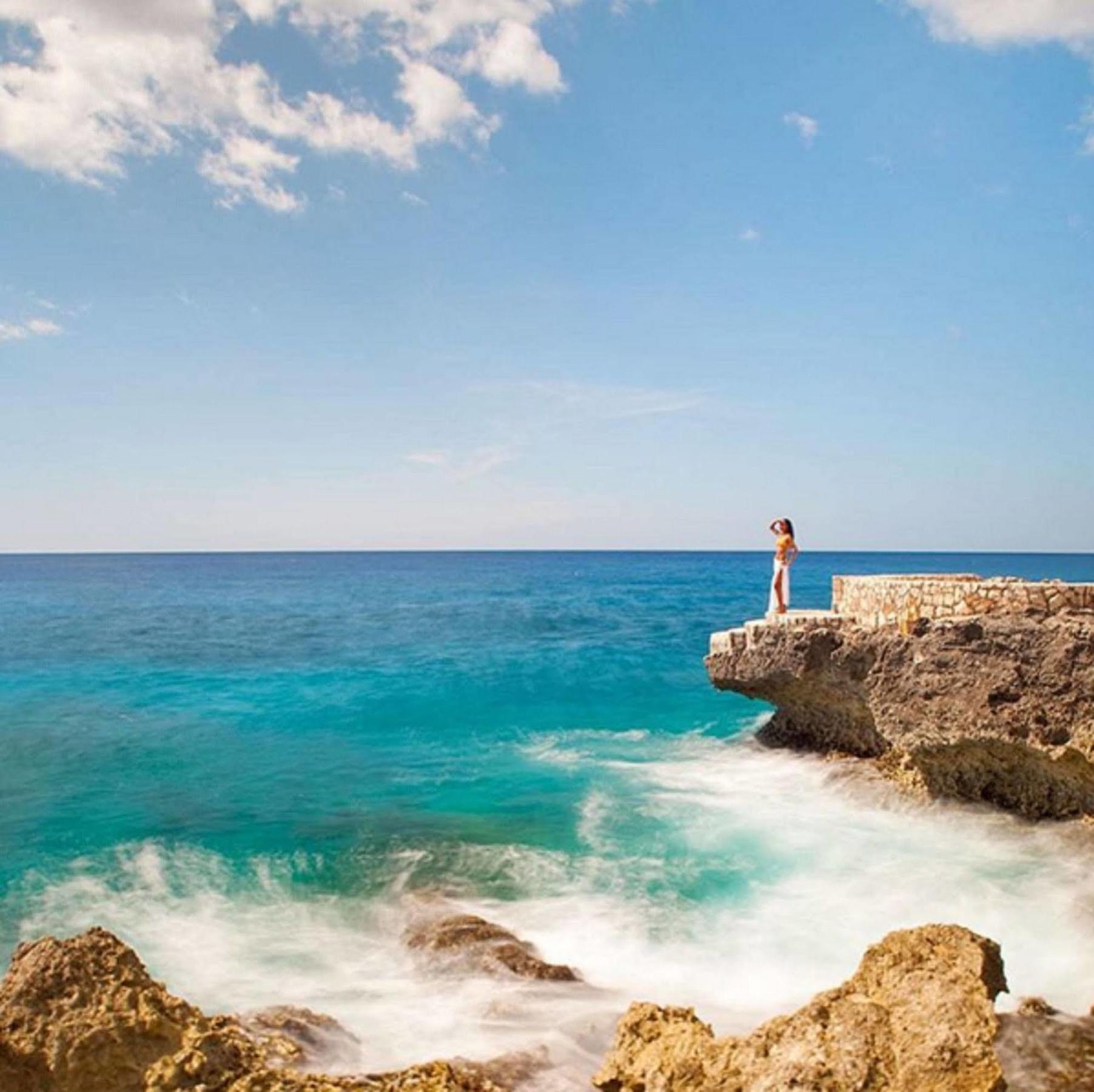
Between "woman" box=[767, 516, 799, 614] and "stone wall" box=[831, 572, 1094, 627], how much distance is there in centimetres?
111

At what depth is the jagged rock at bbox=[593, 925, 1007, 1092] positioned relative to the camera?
14.5 feet

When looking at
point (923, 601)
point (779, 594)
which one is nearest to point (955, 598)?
point (923, 601)

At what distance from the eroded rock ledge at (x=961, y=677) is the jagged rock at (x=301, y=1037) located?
351 inches

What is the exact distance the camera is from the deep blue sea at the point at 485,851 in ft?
26.2

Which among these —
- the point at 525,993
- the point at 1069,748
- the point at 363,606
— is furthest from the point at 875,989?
the point at 363,606

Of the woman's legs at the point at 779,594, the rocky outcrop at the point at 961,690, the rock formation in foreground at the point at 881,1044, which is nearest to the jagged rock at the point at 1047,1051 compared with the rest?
the rock formation in foreground at the point at 881,1044

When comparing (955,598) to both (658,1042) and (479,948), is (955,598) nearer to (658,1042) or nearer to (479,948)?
(479,948)

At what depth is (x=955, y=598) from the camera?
11.9 m

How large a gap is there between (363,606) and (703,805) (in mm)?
48631

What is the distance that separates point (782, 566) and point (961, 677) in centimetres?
369

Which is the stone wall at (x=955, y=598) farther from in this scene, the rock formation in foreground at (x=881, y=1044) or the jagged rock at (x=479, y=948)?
the jagged rock at (x=479, y=948)

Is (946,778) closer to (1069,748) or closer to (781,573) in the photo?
(1069,748)

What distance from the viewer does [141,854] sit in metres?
11.9

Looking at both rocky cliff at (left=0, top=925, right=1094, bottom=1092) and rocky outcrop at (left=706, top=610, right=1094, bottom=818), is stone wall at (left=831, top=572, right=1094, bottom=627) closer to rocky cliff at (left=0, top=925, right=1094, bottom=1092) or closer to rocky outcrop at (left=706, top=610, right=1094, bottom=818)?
rocky outcrop at (left=706, top=610, right=1094, bottom=818)
